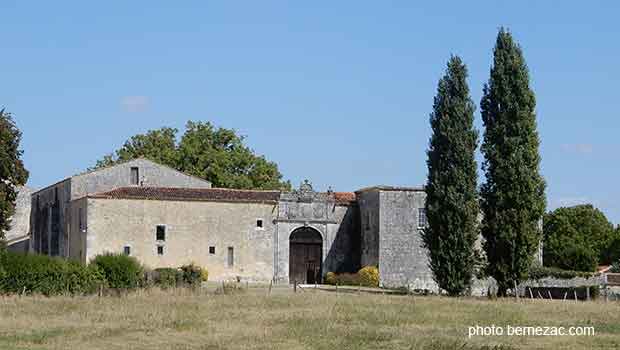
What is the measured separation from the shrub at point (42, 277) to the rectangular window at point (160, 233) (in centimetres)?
1527

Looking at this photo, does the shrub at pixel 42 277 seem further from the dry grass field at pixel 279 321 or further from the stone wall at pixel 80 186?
the stone wall at pixel 80 186

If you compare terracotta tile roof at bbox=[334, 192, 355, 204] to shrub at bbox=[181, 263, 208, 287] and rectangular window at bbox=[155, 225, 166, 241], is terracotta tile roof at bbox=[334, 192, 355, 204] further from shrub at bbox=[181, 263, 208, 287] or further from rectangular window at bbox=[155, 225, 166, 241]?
shrub at bbox=[181, 263, 208, 287]

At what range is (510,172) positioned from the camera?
142 ft

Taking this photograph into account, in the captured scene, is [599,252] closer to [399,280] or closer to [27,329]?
[399,280]

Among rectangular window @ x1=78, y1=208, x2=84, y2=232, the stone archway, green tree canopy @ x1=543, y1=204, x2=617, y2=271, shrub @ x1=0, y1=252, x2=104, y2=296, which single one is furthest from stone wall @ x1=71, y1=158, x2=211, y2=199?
green tree canopy @ x1=543, y1=204, x2=617, y2=271

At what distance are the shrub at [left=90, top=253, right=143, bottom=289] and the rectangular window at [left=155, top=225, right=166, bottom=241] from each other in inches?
548

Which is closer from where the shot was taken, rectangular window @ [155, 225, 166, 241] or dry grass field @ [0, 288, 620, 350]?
dry grass field @ [0, 288, 620, 350]

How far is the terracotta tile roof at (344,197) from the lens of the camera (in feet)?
195

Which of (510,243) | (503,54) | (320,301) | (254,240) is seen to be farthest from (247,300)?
(254,240)

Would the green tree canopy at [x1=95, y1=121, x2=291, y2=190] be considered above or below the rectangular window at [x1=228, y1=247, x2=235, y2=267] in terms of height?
above

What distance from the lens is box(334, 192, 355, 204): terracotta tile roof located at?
5942 cm

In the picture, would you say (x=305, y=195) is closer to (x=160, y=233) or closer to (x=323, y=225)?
(x=323, y=225)

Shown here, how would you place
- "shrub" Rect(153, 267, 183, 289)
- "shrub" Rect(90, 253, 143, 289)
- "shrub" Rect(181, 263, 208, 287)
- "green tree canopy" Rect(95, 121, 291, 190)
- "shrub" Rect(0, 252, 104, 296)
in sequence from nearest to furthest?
"shrub" Rect(0, 252, 104, 296) → "shrub" Rect(90, 253, 143, 289) → "shrub" Rect(153, 267, 183, 289) → "shrub" Rect(181, 263, 208, 287) → "green tree canopy" Rect(95, 121, 291, 190)

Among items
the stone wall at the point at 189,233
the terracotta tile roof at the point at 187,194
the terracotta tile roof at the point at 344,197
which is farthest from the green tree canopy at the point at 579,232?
the stone wall at the point at 189,233
